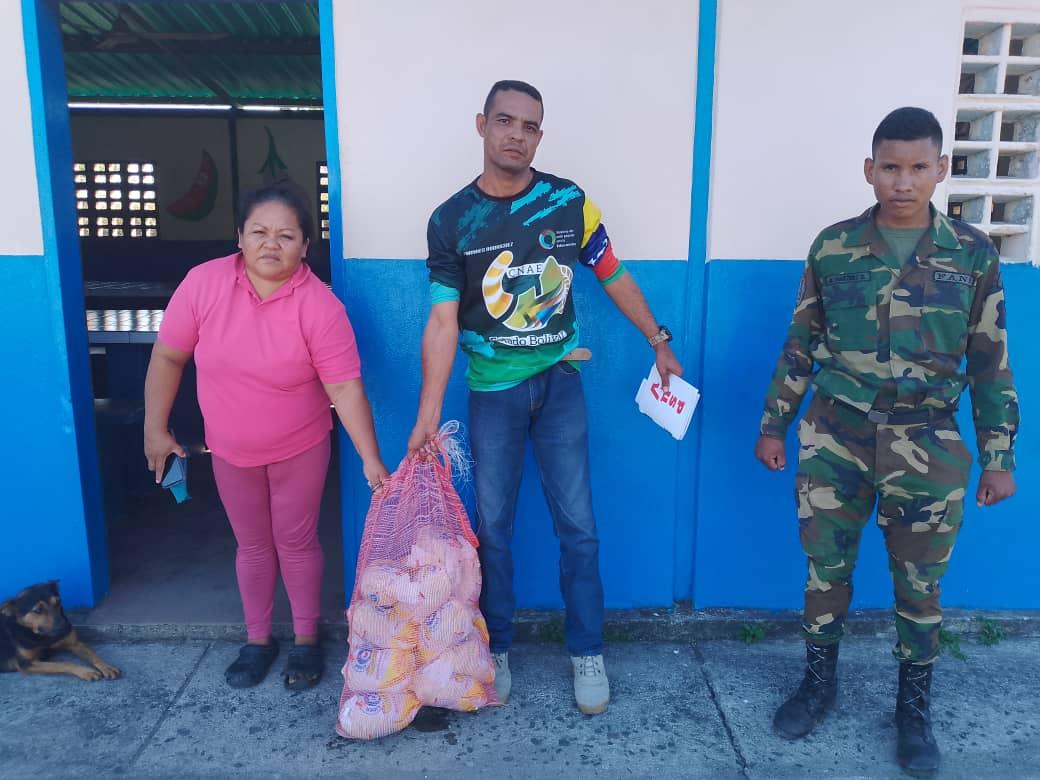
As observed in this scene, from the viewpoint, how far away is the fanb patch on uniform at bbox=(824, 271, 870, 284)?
243 centimetres

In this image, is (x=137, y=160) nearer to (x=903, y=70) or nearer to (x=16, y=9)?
(x=16, y=9)

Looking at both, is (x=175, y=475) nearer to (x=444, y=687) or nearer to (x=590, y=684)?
(x=444, y=687)

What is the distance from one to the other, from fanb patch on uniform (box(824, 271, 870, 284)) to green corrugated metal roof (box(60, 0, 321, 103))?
12.2 ft

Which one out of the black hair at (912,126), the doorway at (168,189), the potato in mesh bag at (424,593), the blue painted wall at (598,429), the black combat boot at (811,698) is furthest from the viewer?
the doorway at (168,189)

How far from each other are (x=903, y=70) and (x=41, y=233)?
3273 millimetres

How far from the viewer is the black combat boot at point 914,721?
2492mm

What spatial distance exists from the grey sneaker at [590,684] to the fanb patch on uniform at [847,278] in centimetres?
147

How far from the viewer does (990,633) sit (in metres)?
3.29

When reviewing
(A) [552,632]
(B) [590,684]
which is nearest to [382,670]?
(B) [590,684]

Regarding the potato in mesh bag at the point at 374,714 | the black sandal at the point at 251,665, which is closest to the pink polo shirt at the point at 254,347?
the black sandal at the point at 251,665

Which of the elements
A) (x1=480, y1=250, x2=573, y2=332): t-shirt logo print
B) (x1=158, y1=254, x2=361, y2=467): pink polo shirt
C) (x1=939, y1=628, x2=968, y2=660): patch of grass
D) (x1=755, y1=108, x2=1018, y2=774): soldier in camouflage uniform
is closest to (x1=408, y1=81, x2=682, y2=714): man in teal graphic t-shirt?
(x1=480, y1=250, x2=573, y2=332): t-shirt logo print

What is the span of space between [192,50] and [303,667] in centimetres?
605

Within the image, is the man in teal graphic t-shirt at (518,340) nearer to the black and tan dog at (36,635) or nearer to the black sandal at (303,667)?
the black sandal at (303,667)

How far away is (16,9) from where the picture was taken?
2957 millimetres
